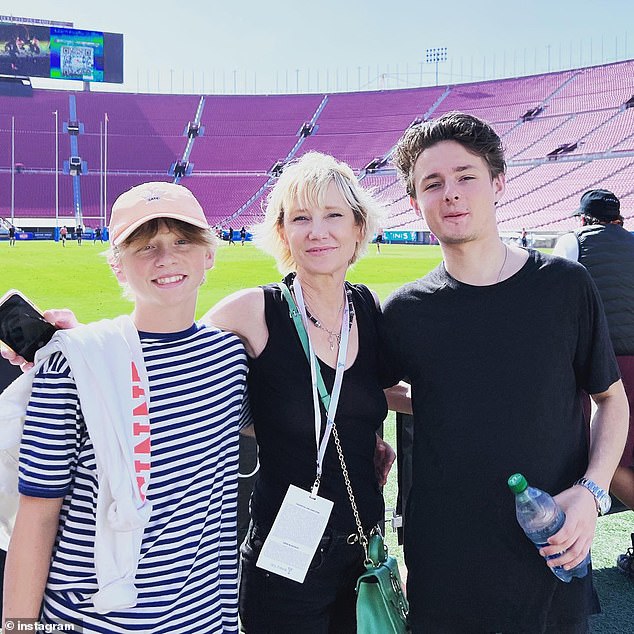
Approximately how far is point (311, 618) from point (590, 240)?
2652 mm

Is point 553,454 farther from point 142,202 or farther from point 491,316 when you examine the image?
Answer: point 142,202

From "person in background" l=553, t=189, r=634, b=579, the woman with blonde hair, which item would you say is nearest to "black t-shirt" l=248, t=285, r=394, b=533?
the woman with blonde hair

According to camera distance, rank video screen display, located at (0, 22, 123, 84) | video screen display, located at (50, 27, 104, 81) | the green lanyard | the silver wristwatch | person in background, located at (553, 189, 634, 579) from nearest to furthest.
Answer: the silver wristwatch
the green lanyard
person in background, located at (553, 189, 634, 579)
video screen display, located at (0, 22, 123, 84)
video screen display, located at (50, 27, 104, 81)

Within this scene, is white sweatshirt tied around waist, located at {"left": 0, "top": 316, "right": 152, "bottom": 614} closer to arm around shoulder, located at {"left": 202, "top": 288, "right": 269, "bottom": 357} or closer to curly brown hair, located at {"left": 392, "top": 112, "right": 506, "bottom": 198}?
arm around shoulder, located at {"left": 202, "top": 288, "right": 269, "bottom": 357}

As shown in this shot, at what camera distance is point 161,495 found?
158cm

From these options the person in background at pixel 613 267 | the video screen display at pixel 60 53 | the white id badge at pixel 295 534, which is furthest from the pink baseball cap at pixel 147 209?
the video screen display at pixel 60 53

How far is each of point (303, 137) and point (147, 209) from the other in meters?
52.3

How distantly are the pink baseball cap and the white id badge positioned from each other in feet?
2.65

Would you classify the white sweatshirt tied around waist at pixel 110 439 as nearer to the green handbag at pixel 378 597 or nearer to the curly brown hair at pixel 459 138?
the green handbag at pixel 378 597

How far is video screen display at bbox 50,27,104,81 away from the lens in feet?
163

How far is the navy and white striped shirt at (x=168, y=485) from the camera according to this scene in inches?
57.9

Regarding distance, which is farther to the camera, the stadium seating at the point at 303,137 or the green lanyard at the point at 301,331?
the stadium seating at the point at 303,137

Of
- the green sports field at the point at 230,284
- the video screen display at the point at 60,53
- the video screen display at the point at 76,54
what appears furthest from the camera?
the video screen display at the point at 76,54

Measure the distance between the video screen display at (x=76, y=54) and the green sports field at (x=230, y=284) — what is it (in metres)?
29.2
